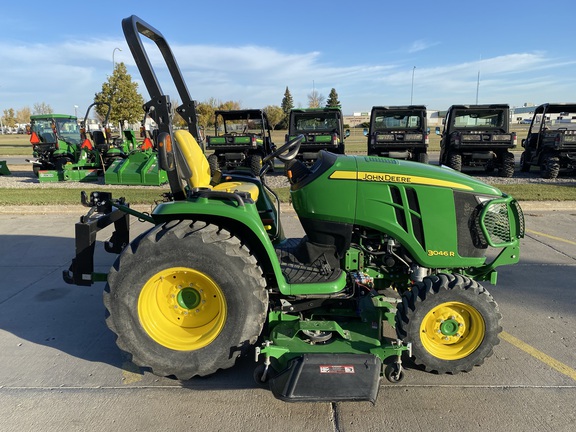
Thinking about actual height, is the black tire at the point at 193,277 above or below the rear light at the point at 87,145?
below

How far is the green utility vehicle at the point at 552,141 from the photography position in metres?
11.6

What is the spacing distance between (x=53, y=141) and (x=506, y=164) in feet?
50.8

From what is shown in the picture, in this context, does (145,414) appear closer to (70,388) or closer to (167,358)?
(167,358)

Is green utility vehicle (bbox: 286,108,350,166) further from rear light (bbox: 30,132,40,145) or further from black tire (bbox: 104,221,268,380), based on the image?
black tire (bbox: 104,221,268,380)

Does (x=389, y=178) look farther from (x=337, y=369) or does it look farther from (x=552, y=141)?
(x=552, y=141)

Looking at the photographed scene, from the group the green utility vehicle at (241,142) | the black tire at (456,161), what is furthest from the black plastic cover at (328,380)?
the black tire at (456,161)

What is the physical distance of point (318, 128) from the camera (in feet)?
44.8

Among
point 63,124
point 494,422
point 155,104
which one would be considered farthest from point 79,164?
point 494,422

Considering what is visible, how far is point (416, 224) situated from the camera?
2.76m

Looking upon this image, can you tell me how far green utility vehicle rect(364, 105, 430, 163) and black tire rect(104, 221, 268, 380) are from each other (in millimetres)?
10848

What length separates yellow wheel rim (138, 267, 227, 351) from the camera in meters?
2.62

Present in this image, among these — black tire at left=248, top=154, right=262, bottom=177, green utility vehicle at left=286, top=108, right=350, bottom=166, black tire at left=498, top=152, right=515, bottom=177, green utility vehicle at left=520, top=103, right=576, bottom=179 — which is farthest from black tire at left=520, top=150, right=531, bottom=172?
black tire at left=248, top=154, right=262, bottom=177

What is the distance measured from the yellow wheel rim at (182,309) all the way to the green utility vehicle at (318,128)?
33.9 ft

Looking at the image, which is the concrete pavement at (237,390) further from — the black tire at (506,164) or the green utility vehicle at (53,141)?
the green utility vehicle at (53,141)
